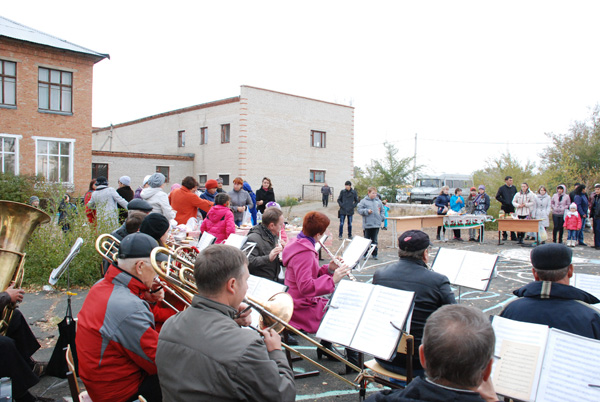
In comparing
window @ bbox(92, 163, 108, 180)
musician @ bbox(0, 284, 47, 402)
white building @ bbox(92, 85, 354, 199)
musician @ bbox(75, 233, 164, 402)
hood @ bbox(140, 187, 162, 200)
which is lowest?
musician @ bbox(0, 284, 47, 402)

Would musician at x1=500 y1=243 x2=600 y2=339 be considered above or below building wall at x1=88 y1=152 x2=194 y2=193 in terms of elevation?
below

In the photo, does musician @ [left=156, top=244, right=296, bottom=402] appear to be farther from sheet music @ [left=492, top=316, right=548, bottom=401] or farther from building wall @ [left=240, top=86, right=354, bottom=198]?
building wall @ [left=240, top=86, right=354, bottom=198]

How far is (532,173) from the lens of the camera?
65.3ft

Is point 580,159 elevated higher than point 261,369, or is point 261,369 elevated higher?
point 580,159

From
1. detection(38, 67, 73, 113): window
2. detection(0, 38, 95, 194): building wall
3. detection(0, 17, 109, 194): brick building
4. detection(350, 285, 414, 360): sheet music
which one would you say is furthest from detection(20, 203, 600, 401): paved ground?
detection(38, 67, 73, 113): window

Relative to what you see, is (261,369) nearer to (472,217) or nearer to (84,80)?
(472,217)

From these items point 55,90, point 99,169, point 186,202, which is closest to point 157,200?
point 186,202

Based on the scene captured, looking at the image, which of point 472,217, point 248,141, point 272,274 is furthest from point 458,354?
point 248,141

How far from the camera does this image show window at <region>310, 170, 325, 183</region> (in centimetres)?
3197

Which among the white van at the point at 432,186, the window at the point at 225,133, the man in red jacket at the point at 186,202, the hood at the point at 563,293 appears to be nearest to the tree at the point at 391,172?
the white van at the point at 432,186

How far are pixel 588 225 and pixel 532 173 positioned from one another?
365 centimetres

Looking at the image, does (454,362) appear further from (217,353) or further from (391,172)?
(391,172)

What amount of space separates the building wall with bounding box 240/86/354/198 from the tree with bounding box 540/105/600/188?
13.7 m

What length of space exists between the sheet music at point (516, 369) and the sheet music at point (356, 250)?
9.39 ft
